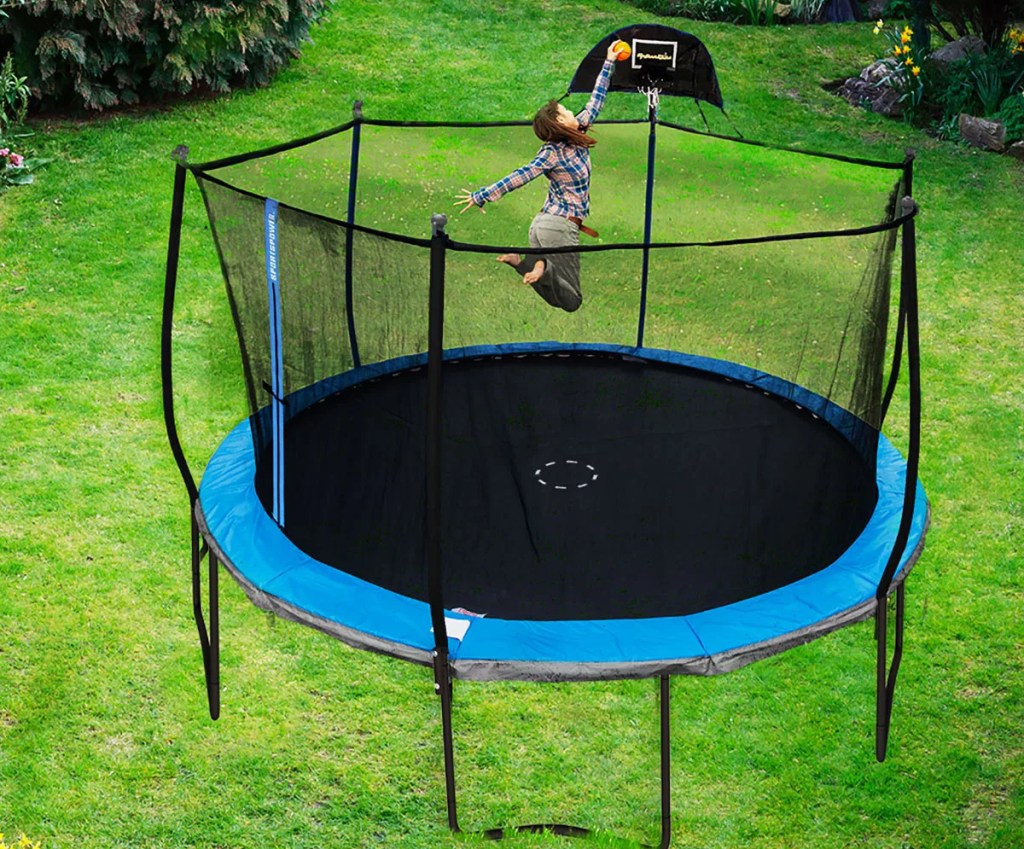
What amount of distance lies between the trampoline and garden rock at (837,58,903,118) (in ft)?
13.3

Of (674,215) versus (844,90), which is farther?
(844,90)

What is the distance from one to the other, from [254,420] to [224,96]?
4.34 meters

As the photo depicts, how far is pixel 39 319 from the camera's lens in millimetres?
5020

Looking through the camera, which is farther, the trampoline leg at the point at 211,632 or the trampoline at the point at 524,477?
the trampoline leg at the point at 211,632

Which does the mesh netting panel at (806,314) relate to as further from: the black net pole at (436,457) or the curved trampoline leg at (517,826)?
the curved trampoline leg at (517,826)

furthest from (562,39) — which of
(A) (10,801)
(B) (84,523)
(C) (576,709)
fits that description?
(A) (10,801)

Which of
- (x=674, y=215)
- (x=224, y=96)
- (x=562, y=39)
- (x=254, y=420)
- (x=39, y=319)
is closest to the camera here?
(x=254, y=420)

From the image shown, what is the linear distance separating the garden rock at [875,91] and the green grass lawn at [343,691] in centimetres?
216

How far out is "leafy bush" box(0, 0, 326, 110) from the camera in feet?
20.4

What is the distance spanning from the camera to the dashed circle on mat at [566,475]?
3.39 m

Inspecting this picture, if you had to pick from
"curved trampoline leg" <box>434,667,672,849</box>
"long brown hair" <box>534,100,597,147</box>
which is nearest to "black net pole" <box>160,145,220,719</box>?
"curved trampoline leg" <box>434,667,672,849</box>

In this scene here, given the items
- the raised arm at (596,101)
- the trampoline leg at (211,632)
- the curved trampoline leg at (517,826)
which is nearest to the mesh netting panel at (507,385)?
the trampoline leg at (211,632)

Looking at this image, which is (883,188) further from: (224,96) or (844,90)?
(224,96)

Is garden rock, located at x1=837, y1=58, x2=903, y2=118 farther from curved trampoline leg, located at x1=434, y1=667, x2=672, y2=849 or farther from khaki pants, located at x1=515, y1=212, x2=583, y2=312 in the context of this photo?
curved trampoline leg, located at x1=434, y1=667, x2=672, y2=849
